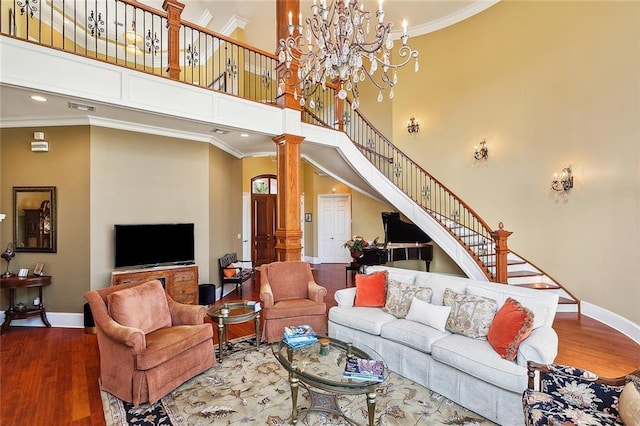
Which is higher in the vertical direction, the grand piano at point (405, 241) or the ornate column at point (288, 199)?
the ornate column at point (288, 199)

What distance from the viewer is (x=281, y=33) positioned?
496 centimetres

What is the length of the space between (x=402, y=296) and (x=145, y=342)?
251cm

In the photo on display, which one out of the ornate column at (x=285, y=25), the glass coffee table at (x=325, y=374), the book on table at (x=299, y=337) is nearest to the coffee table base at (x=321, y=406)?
the glass coffee table at (x=325, y=374)

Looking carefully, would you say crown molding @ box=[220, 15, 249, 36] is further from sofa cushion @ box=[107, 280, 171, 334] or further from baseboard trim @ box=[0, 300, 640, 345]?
baseboard trim @ box=[0, 300, 640, 345]

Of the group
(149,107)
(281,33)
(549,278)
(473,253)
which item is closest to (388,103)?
(281,33)

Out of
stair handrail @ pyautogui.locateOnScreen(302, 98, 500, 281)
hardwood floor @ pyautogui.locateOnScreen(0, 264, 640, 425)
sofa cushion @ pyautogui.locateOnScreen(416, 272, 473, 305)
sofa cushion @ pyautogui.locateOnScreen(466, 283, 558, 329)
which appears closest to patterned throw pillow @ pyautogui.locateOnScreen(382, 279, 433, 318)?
sofa cushion @ pyautogui.locateOnScreen(416, 272, 473, 305)

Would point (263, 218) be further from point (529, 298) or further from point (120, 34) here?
point (529, 298)

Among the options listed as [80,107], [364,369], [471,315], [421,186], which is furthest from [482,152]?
[80,107]

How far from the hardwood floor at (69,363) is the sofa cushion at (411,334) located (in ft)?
5.67

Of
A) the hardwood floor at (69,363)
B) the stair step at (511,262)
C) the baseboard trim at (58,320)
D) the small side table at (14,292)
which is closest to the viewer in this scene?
the hardwood floor at (69,363)

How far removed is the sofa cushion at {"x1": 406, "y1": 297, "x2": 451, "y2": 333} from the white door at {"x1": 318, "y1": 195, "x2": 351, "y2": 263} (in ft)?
21.3

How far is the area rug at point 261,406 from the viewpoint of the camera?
7.88 ft

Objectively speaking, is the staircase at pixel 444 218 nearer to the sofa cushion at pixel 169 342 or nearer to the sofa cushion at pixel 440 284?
the sofa cushion at pixel 440 284

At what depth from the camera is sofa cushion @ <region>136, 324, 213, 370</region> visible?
2.56 metres
